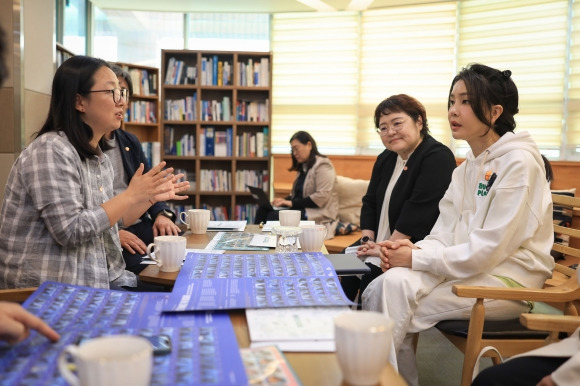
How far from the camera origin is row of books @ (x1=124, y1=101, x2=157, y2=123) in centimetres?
632

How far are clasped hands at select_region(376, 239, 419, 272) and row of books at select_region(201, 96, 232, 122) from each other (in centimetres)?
470

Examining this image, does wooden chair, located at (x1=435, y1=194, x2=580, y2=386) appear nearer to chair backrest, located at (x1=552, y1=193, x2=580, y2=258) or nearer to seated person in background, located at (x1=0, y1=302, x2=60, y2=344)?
chair backrest, located at (x1=552, y1=193, x2=580, y2=258)

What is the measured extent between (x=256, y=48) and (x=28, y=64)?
12.5 feet

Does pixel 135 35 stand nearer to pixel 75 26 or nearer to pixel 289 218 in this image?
pixel 75 26

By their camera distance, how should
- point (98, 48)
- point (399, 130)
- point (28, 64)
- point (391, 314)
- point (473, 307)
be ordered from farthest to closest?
point (98, 48) < point (28, 64) < point (399, 130) < point (391, 314) < point (473, 307)

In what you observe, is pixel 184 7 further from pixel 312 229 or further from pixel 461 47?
pixel 312 229

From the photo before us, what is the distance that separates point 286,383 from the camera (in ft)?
2.35

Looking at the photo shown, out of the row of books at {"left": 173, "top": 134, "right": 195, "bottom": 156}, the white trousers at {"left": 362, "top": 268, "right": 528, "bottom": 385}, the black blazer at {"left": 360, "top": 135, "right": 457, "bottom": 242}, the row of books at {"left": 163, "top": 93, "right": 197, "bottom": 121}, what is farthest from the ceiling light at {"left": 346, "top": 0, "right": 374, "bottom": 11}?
the white trousers at {"left": 362, "top": 268, "right": 528, "bottom": 385}

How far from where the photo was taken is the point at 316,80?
680 centimetres

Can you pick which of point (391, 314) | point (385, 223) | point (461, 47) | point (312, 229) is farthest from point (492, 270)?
point (461, 47)

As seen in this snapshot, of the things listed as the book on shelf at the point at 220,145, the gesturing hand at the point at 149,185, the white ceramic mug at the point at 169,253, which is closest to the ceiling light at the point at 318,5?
the book on shelf at the point at 220,145

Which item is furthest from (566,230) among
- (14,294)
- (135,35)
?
(135,35)

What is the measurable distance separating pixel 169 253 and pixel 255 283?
366 millimetres

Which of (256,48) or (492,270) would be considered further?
(256,48)
